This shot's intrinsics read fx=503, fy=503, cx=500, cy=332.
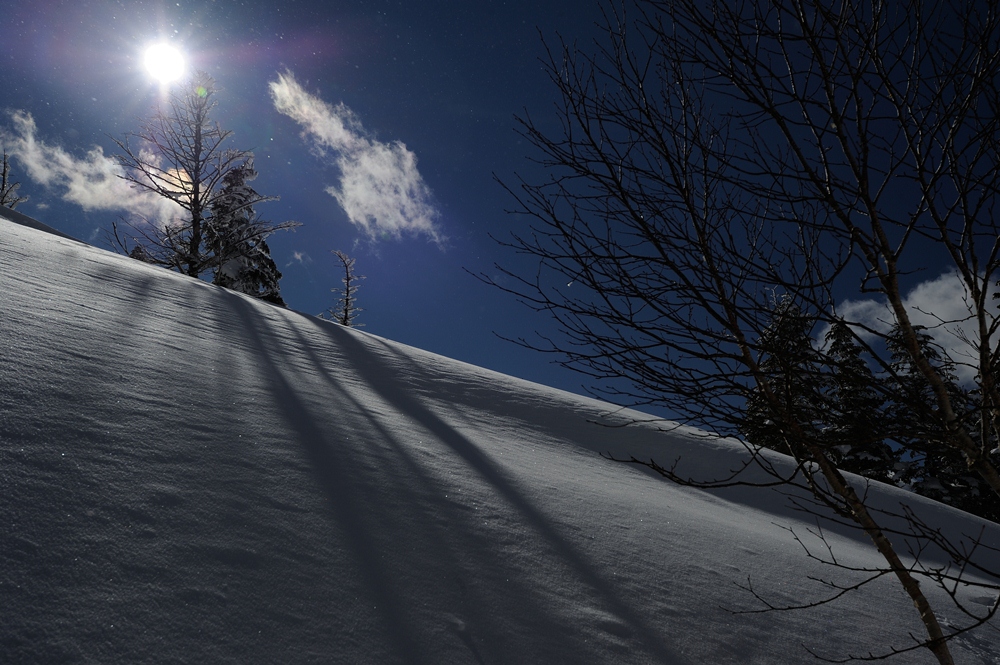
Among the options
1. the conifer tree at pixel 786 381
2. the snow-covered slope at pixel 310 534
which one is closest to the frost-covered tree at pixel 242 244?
the snow-covered slope at pixel 310 534

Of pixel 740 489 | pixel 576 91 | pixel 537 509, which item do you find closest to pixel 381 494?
pixel 537 509

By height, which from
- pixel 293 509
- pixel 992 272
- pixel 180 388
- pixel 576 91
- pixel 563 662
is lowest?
pixel 563 662

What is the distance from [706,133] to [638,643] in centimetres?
216

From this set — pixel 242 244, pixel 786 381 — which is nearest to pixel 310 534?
pixel 786 381

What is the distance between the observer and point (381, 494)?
2.29 m

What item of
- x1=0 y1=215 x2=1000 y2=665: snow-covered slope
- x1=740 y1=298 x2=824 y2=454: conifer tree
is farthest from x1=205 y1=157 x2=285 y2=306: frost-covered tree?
x1=740 y1=298 x2=824 y2=454: conifer tree

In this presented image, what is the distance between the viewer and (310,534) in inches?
72.2

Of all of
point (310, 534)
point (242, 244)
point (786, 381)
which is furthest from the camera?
point (242, 244)

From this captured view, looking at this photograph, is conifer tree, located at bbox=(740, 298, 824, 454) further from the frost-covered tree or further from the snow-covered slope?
the frost-covered tree

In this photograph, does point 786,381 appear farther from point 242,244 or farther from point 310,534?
point 242,244

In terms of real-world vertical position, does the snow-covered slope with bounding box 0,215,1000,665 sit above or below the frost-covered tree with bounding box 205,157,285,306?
below

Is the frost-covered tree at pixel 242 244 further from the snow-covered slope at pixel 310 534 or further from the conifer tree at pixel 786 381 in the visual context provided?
the conifer tree at pixel 786 381

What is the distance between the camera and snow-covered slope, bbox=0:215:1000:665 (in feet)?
4.50

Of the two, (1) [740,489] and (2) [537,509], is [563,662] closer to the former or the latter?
(2) [537,509]
